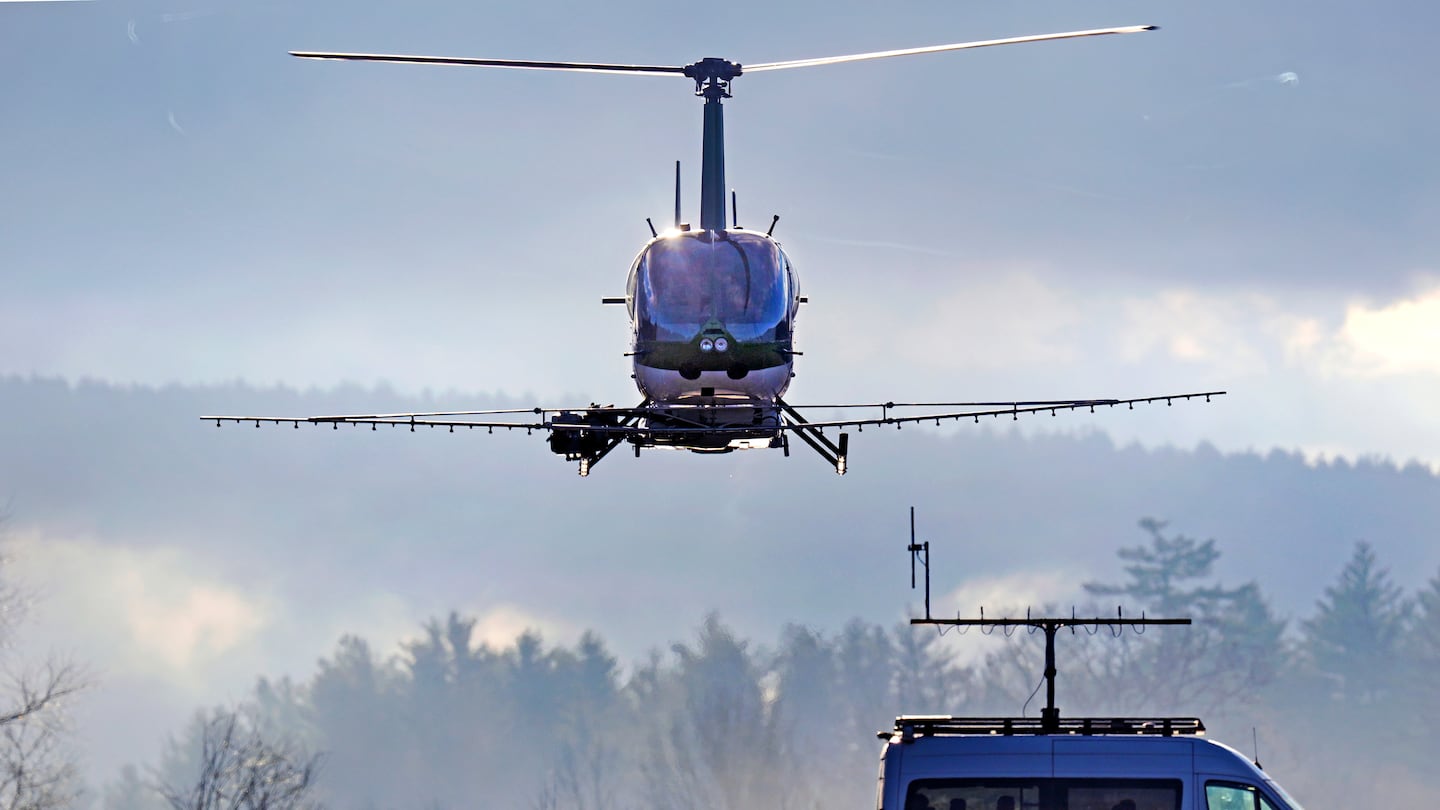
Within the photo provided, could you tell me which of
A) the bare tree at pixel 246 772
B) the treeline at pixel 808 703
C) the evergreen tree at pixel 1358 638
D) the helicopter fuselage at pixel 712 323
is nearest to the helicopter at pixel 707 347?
the helicopter fuselage at pixel 712 323

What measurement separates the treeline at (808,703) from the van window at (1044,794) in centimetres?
8285

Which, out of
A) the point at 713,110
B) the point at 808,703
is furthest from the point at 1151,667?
the point at 713,110

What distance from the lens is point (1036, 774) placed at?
25906mm

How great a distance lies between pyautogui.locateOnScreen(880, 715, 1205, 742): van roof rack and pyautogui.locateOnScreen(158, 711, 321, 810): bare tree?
42433 millimetres

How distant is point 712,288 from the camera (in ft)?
139

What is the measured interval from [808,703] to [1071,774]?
301 feet

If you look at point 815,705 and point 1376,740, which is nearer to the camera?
point 815,705

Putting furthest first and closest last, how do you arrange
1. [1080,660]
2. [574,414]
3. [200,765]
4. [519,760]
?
[200,765], [519,760], [1080,660], [574,414]

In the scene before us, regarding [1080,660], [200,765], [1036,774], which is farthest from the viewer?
[200,765]

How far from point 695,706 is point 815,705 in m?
6.36

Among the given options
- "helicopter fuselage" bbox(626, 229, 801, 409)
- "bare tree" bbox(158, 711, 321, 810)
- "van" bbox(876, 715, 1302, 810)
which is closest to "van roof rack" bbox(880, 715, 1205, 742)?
"van" bbox(876, 715, 1302, 810)

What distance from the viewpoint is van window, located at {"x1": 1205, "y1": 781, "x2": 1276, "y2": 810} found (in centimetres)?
2573

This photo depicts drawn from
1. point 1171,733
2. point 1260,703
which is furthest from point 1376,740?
point 1171,733

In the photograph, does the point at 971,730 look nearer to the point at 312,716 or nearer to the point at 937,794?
the point at 937,794
